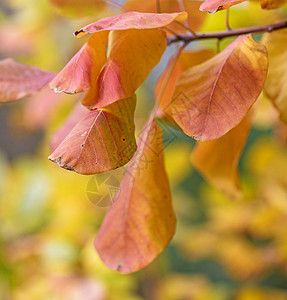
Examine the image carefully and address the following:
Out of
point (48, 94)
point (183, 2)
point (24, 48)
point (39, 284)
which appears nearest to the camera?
point (183, 2)

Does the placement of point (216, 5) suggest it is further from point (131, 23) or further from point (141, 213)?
point (141, 213)

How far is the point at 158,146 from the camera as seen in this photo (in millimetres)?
461

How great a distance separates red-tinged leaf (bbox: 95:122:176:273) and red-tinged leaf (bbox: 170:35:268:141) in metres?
0.07

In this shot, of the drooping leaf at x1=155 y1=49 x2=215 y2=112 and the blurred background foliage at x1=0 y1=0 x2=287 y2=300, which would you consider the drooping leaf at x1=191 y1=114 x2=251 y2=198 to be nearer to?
the drooping leaf at x1=155 y1=49 x2=215 y2=112

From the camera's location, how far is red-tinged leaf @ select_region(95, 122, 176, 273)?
0.46m

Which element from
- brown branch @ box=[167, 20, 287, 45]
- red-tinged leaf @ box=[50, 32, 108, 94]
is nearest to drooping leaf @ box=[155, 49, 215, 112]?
brown branch @ box=[167, 20, 287, 45]

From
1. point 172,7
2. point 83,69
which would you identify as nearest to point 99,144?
point 83,69

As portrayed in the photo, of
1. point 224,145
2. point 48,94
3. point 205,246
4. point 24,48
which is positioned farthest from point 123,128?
point 24,48

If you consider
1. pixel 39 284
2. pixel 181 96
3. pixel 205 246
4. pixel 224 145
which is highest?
pixel 181 96

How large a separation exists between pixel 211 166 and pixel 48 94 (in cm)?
82

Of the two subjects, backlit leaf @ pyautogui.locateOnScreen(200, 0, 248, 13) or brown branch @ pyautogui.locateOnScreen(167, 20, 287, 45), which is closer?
backlit leaf @ pyautogui.locateOnScreen(200, 0, 248, 13)

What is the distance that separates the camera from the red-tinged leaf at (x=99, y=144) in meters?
0.34

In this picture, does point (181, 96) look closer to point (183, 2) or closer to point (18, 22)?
point (183, 2)

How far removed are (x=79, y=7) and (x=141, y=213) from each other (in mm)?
282
